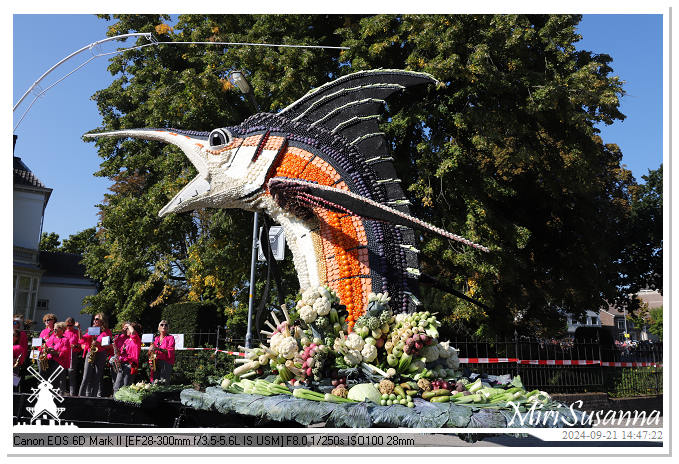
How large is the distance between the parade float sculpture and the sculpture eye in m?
0.01

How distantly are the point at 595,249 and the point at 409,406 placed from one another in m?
11.3

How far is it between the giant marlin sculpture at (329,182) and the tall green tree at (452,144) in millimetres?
4797

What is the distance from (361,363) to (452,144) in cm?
755

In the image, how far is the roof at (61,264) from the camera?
2198cm

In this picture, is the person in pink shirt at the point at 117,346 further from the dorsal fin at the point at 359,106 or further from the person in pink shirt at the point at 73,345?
the dorsal fin at the point at 359,106

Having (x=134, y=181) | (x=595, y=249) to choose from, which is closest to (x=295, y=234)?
(x=595, y=249)

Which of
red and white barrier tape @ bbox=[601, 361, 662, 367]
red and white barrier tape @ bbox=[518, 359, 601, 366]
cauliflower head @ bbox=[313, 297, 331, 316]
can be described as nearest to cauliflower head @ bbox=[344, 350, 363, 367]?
cauliflower head @ bbox=[313, 297, 331, 316]

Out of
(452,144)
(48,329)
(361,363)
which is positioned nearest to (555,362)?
(452,144)

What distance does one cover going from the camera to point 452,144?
11.5 m

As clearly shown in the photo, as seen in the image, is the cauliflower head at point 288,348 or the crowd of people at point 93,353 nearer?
the cauliflower head at point 288,348

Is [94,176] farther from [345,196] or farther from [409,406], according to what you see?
[409,406]

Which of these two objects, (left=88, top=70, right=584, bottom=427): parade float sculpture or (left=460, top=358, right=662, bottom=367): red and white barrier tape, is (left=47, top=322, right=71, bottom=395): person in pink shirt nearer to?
(left=88, top=70, right=584, bottom=427): parade float sculpture

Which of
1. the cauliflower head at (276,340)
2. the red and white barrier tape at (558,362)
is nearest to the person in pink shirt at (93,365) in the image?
the cauliflower head at (276,340)

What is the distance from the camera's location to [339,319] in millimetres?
5281
